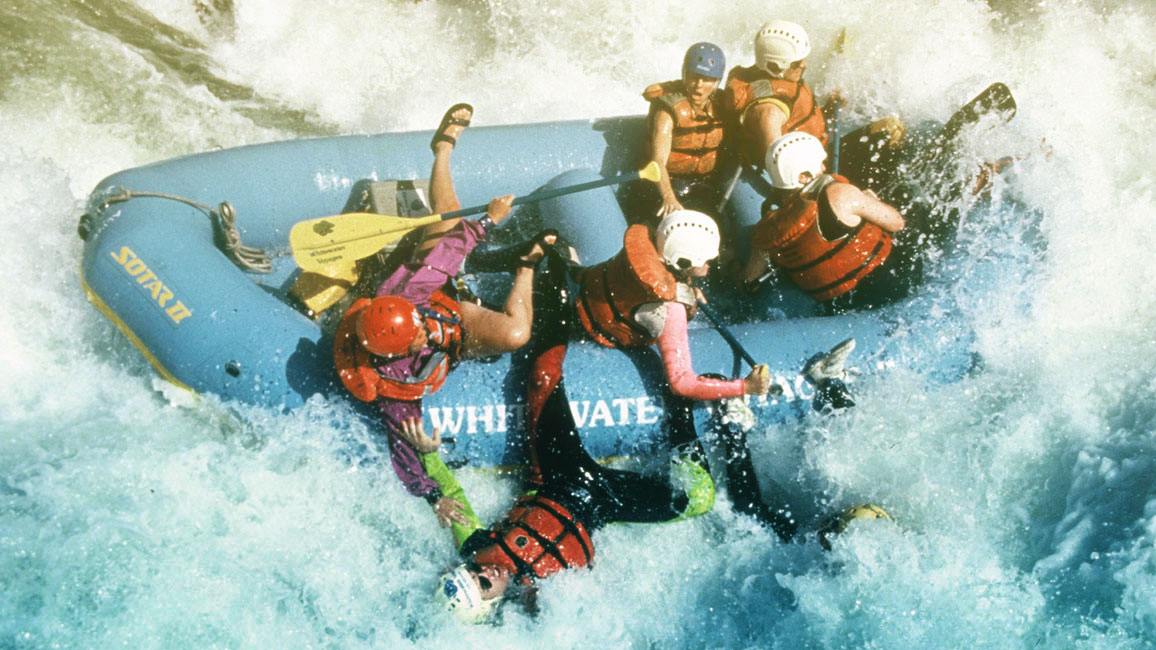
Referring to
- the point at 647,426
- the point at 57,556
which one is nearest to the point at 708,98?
the point at 647,426

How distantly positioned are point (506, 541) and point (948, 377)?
232 centimetres

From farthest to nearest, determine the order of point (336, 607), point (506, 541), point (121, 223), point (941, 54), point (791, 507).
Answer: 1. point (941, 54)
2. point (791, 507)
3. point (121, 223)
4. point (336, 607)
5. point (506, 541)

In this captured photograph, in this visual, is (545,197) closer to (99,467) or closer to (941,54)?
(99,467)

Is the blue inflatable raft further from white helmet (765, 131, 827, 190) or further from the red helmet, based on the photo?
white helmet (765, 131, 827, 190)

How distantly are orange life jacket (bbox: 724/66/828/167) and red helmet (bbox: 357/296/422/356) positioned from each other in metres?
2.20

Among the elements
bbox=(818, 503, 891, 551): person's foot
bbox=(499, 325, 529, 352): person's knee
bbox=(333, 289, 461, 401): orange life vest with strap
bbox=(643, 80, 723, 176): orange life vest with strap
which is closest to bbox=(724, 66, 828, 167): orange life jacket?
bbox=(643, 80, 723, 176): orange life vest with strap

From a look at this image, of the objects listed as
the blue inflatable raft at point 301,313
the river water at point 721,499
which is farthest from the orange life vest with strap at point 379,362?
the river water at point 721,499

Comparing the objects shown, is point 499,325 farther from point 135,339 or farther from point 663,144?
point 135,339

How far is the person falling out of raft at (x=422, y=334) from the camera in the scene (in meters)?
3.11

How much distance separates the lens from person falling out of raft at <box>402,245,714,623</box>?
10.7 feet

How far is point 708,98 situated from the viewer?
A: 428 cm

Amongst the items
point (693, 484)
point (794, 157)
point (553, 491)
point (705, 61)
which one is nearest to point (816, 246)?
point (794, 157)

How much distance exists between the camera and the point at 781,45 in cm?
414

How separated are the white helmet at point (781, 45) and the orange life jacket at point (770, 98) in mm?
97
